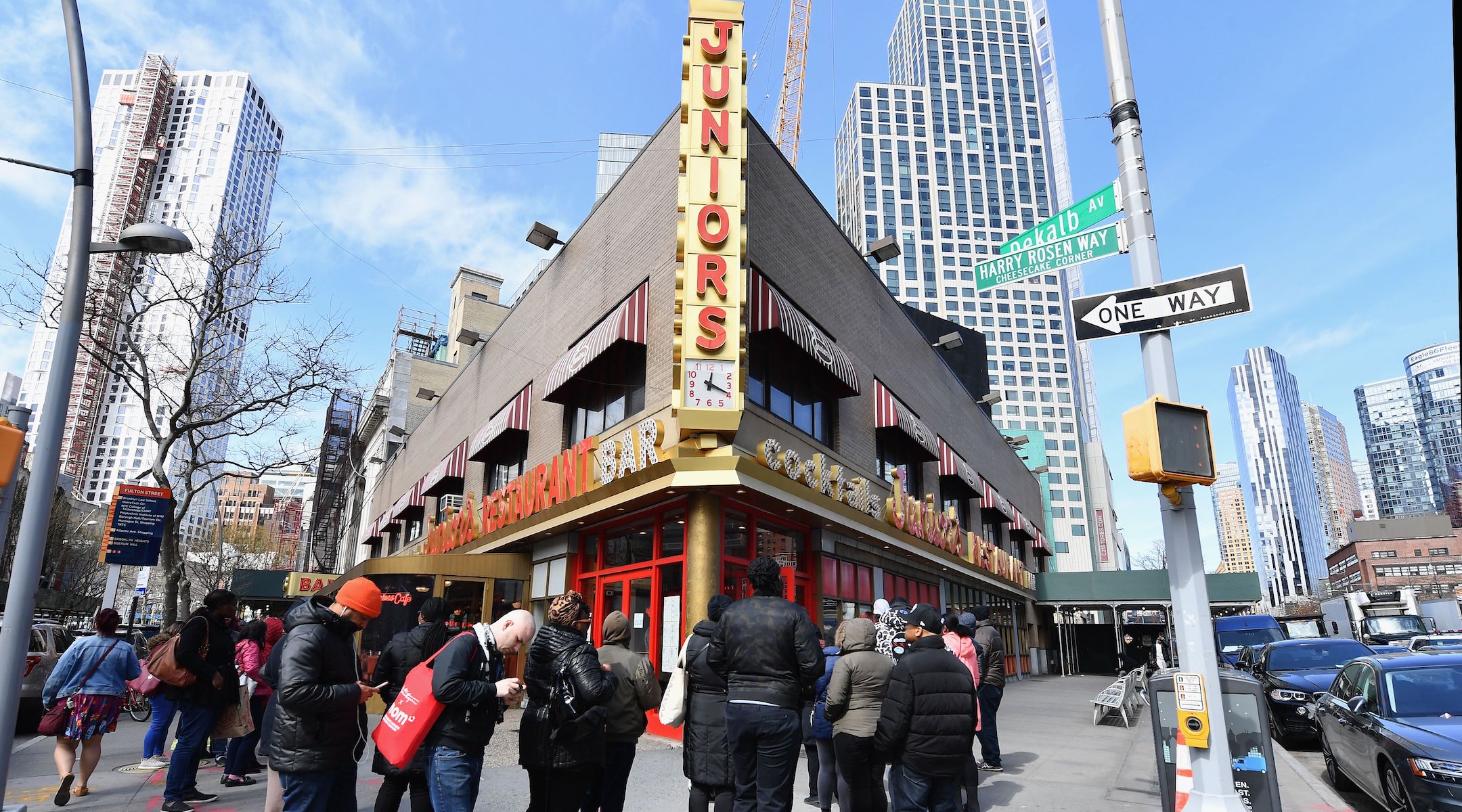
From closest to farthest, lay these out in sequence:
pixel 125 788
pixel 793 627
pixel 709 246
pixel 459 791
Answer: pixel 459 791
pixel 793 627
pixel 125 788
pixel 709 246

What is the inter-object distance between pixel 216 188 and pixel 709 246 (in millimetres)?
152959

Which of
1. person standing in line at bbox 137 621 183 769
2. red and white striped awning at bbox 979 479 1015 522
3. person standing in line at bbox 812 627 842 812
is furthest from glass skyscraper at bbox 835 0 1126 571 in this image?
person standing in line at bbox 137 621 183 769

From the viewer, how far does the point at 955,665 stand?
535 cm

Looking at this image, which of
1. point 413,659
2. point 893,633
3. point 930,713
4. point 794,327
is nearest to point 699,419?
point 794,327

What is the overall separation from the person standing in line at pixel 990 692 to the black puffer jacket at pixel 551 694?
6.08 meters

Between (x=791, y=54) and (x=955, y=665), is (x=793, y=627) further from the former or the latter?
(x=791, y=54)

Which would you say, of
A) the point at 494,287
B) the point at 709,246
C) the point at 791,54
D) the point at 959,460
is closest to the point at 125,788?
the point at 709,246

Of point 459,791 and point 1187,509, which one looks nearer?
point 459,791

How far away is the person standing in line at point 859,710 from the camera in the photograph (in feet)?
18.5

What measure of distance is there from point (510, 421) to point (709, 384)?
861 centimetres

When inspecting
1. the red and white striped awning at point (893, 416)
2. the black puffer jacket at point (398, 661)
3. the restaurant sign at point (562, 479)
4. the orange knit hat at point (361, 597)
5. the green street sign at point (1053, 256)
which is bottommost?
the black puffer jacket at point (398, 661)

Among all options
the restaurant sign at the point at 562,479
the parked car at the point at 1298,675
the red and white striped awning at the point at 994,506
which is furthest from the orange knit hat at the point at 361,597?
the red and white striped awning at the point at 994,506

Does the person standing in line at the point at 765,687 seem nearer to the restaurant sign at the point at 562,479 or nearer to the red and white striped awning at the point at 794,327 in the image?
the restaurant sign at the point at 562,479

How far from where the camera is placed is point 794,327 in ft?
44.1
